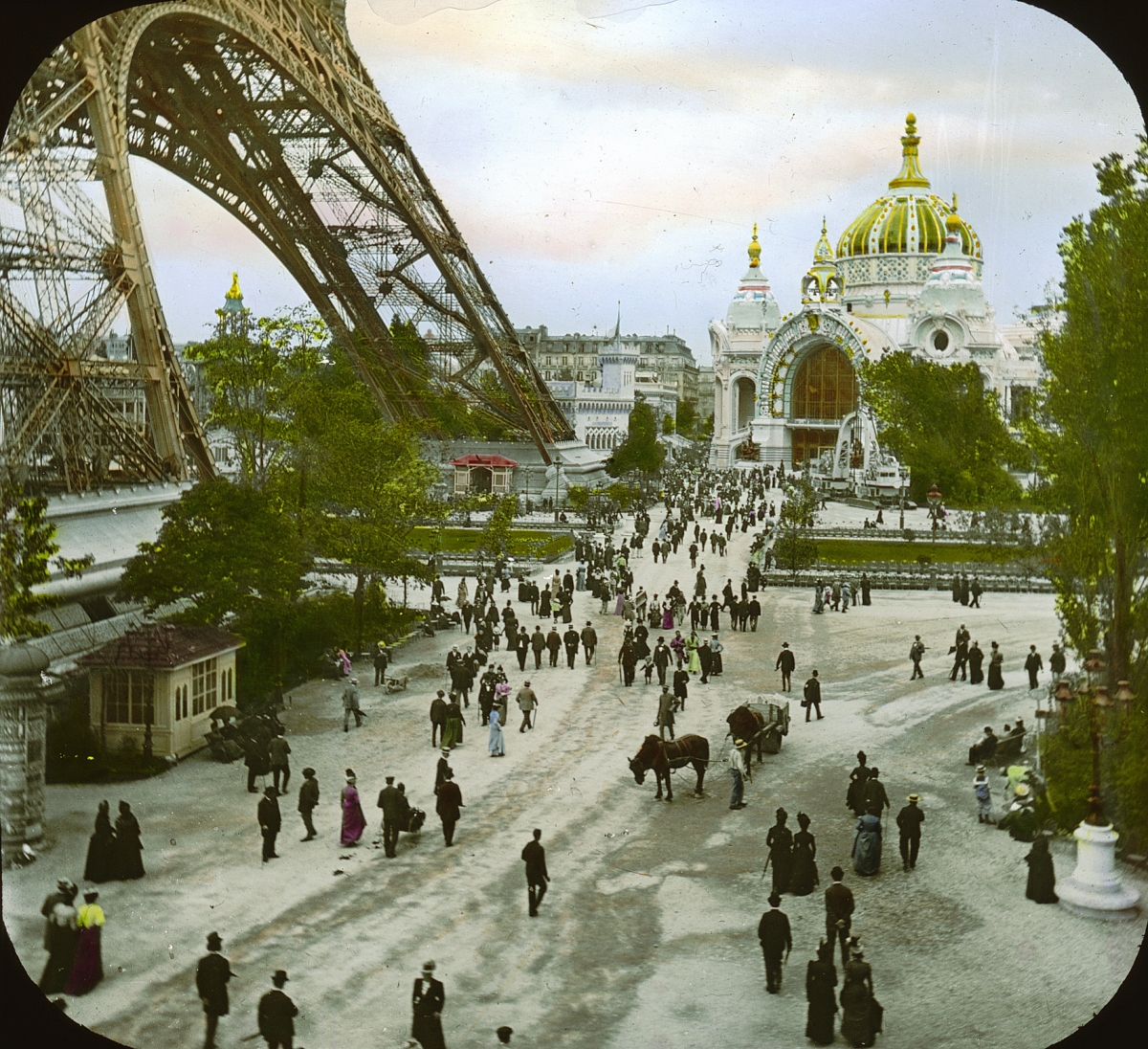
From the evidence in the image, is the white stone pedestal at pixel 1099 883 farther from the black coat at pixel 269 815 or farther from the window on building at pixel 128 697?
the window on building at pixel 128 697

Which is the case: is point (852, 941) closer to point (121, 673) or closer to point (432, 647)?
point (121, 673)

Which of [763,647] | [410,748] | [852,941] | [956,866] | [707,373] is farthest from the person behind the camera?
[707,373]

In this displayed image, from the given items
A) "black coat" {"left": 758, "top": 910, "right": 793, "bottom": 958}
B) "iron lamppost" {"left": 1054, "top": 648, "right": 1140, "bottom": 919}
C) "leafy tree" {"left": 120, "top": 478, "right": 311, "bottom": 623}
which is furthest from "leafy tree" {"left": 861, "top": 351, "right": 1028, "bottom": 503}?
"leafy tree" {"left": 120, "top": 478, "right": 311, "bottom": 623}

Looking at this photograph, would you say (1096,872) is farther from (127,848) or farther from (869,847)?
(127,848)

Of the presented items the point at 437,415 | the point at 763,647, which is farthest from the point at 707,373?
the point at 763,647

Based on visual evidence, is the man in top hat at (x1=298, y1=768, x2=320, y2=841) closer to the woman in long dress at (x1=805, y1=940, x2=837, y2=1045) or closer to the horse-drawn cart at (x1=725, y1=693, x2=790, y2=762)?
the horse-drawn cart at (x1=725, y1=693, x2=790, y2=762)

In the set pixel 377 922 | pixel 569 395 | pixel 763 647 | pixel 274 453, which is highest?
pixel 569 395

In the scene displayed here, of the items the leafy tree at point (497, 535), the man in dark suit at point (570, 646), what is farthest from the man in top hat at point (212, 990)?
the leafy tree at point (497, 535)
